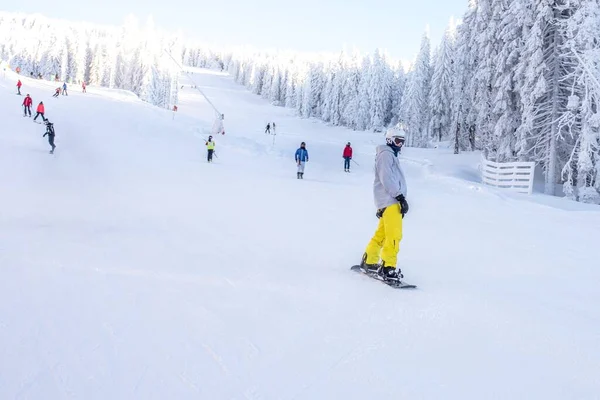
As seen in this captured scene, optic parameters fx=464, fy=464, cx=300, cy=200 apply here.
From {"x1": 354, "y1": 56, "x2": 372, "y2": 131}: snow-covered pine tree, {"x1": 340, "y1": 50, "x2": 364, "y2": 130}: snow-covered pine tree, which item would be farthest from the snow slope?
{"x1": 340, "y1": 50, "x2": 364, "y2": 130}: snow-covered pine tree

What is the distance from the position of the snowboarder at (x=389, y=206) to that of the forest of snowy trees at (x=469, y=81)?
41.8 feet

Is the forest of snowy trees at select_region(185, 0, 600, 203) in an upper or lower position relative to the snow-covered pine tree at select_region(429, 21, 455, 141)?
lower

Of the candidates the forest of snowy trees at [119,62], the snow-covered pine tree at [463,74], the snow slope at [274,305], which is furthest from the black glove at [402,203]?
the forest of snowy trees at [119,62]

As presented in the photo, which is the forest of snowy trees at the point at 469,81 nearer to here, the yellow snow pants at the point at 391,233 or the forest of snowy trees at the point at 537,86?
the forest of snowy trees at the point at 537,86

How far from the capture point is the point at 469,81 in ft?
121

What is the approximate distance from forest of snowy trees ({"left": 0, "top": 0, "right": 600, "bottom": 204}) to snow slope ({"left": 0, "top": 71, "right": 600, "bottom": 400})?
11614mm

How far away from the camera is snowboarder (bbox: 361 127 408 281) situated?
17.2 ft

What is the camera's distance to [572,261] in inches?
284

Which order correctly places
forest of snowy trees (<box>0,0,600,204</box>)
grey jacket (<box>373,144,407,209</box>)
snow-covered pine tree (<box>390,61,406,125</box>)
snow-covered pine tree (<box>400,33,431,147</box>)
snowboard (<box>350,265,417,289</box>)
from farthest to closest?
1. snow-covered pine tree (<box>390,61,406,125</box>)
2. snow-covered pine tree (<box>400,33,431,147</box>)
3. forest of snowy trees (<box>0,0,600,204</box>)
4. grey jacket (<box>373,144,407,209</box>)
5. snowboard (<box>350,265,417,289</box>)

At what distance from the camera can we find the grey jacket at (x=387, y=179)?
17.4 feet

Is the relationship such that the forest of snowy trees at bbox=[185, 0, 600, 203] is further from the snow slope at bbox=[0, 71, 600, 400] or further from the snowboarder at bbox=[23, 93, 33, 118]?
the snowboarder at bbox=[23, 93, 33, 118]

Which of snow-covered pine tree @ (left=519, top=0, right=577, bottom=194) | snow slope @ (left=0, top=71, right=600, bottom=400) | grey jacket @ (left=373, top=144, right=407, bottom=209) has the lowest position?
snow slope @ (left=0, top=71, right=600, bottom=400)

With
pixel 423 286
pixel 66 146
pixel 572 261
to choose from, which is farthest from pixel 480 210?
pixel 66 146

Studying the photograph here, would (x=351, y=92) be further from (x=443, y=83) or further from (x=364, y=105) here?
(x=443, y=83)
